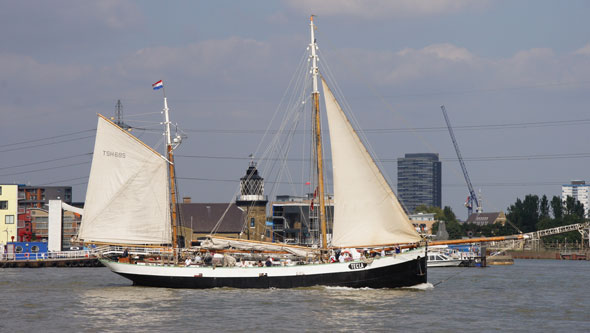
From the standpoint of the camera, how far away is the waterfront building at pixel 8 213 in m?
137

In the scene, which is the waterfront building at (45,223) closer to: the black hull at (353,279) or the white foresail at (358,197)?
the black hull at (353,279)

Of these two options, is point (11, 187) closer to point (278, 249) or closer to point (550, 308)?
point (278, 249)

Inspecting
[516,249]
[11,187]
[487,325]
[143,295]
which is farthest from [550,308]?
[516,249]

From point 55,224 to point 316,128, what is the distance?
237 feet

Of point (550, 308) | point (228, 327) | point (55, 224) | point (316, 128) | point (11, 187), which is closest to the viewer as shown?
point (228, 327)

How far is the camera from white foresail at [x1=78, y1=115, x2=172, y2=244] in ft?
213

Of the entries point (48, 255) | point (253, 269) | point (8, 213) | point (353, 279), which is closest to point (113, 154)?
point (253, 269)

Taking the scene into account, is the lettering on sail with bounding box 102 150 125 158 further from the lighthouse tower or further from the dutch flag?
the lighthouse tower

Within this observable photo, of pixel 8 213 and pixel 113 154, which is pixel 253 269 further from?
pixel 8 213

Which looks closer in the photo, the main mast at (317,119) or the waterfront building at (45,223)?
the main mast at (317,119)

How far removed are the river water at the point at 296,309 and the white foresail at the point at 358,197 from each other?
3813 millimetres

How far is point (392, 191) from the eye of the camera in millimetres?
57844

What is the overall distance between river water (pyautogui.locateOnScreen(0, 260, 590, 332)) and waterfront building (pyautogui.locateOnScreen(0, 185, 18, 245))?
244 ft

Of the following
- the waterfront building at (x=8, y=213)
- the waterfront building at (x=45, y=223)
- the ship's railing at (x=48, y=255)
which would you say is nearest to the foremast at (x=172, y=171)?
the ship's railing at (x=48, y=255)
